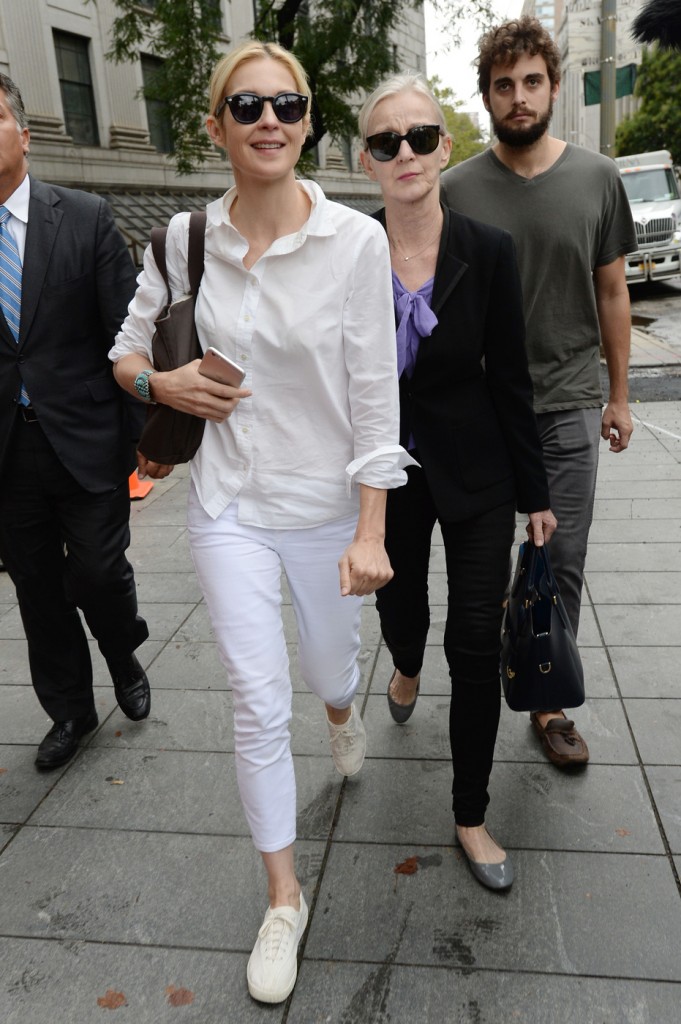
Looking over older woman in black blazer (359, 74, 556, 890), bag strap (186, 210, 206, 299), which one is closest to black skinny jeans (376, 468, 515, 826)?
older woman in black blazer (359, 74, 556, 890)

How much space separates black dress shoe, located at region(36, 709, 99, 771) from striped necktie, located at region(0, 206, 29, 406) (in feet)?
4.56

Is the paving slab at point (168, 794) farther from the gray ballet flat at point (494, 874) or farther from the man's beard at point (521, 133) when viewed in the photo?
the man's beard at point (521, 133)

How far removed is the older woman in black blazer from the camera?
8.61 ft

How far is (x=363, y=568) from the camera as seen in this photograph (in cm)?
230

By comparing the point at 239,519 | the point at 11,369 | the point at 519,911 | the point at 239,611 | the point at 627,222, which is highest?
the point at 627,222

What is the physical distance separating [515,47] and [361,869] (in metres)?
2.59

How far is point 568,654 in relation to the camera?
9.44 feet

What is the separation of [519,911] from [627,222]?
222 cm

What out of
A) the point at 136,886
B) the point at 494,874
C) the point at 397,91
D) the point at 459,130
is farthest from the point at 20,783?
the point at 459,130

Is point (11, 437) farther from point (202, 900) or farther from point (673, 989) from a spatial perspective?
point (673, 989)

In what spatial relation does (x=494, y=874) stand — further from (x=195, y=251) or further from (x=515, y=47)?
(x=515, y=47)

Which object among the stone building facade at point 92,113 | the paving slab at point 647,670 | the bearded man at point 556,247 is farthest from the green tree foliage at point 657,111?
the bearded man at point 556,247

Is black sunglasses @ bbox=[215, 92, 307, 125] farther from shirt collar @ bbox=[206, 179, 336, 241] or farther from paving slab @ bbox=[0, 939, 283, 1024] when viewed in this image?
paving slab @ bbox=[0, 939, 283, 1024]

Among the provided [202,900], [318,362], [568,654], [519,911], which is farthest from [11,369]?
[519,911]
